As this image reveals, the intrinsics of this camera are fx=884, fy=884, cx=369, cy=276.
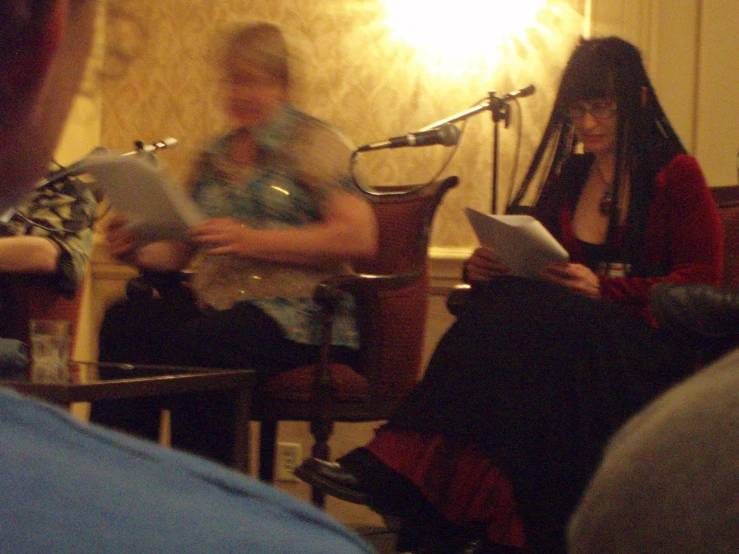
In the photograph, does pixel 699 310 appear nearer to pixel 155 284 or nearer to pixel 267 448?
pixel 267 448

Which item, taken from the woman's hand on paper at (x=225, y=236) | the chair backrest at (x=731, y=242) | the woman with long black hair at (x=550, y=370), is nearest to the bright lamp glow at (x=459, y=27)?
→ the woman with long black hair at (x=550, y=370)

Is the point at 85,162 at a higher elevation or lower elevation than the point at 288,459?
higher

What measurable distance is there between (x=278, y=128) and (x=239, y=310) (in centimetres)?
40

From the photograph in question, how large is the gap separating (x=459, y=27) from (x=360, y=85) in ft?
1.23

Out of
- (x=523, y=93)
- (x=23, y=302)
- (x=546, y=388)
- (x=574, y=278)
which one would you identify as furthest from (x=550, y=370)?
(x=23, y=302)

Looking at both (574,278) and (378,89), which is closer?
(574,278)

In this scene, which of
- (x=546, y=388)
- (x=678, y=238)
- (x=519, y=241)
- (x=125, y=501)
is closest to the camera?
(x=125, y=501)

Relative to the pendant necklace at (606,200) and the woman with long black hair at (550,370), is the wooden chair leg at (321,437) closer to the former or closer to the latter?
the woman with long black hair at (550,370)

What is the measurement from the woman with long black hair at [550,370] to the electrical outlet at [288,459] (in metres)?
1.16

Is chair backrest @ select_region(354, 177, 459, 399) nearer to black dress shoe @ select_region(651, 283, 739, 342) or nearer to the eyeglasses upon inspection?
the eyeglasses

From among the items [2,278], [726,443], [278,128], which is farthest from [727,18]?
[726,443]

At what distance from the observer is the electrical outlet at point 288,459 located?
9.42 feet


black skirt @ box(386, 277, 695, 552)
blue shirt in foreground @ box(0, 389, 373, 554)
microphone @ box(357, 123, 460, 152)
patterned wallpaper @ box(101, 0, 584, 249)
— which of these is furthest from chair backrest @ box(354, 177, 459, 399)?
blue shirt in foreground @ box(0, 389, 373, 554)

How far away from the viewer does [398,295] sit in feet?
6.71
